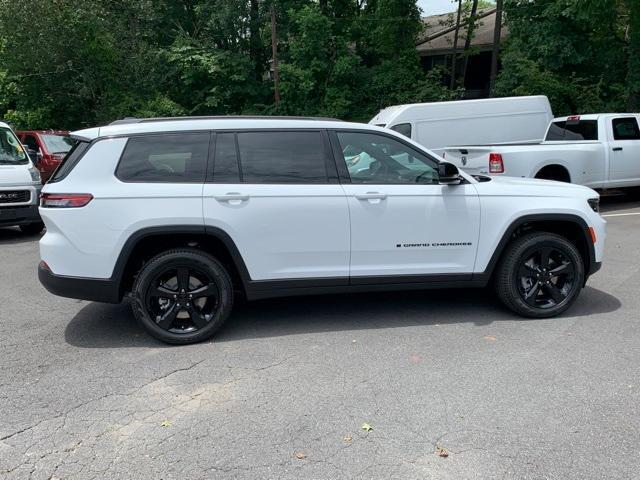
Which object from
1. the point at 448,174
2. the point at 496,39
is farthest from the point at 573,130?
the point at 496,39

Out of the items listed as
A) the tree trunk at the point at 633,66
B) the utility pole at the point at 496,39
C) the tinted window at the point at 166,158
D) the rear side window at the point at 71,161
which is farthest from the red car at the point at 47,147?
the tree trunk at the point at 633,66

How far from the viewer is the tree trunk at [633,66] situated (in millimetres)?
16578

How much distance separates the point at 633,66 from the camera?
17297 millimetres

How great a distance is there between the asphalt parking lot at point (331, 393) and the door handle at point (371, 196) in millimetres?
1136

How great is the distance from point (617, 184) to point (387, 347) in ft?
29.2

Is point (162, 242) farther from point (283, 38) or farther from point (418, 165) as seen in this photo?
point (283, 38)

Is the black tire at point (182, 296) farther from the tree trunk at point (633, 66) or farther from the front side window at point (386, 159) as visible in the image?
the tree trunk at point (633, 66)

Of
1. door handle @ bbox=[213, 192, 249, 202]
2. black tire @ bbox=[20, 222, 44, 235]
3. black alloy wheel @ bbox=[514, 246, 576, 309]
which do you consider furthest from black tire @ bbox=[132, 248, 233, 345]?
black tire @ bbox=[20, 222, 44, 235]

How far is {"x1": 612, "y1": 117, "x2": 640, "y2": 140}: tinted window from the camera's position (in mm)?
11336

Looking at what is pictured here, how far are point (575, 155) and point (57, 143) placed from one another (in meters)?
11.2

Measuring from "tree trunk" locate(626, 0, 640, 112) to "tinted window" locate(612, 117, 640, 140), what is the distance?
21.8ft

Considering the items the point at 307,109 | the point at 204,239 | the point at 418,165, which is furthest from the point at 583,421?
the point at 307,109

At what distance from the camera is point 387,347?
14.6ft

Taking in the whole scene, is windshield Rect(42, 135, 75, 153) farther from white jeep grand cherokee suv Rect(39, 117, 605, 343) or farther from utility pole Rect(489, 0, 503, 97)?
utility pole Rect(489, 0, 503, 97)
